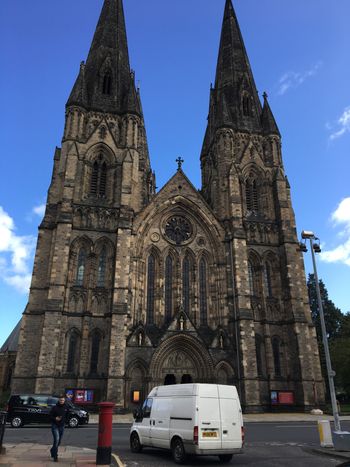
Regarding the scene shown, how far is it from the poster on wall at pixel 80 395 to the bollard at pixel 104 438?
749 inches

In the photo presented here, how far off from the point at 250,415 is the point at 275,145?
25.7 meters

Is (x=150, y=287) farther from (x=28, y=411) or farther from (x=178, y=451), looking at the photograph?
(x=178, y=451)

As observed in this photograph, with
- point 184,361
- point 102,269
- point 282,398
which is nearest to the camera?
point 282,398

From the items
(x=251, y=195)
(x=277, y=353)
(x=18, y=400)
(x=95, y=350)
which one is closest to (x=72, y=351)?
(x=95, y=350)

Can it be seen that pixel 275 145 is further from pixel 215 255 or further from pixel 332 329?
pixel 332 329

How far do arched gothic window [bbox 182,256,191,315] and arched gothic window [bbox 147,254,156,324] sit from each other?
→ 2.59 meters

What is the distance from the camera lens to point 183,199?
36.4 metres

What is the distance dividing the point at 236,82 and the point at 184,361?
3107 cm

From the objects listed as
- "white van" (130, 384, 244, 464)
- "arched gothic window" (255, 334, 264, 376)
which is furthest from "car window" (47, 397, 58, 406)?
"arched gothic window" (255, 334, 264, 376)

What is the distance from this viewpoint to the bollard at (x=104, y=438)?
30.4 ft

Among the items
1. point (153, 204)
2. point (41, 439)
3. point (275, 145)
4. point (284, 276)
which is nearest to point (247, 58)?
point (275, 145)

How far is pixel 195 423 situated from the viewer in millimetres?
10359

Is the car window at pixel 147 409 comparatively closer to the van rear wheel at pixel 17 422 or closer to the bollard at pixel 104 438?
the bollard at pixel 104 438

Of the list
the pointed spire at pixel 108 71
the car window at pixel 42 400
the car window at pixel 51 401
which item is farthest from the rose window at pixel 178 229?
the car window at pixel 42 400
